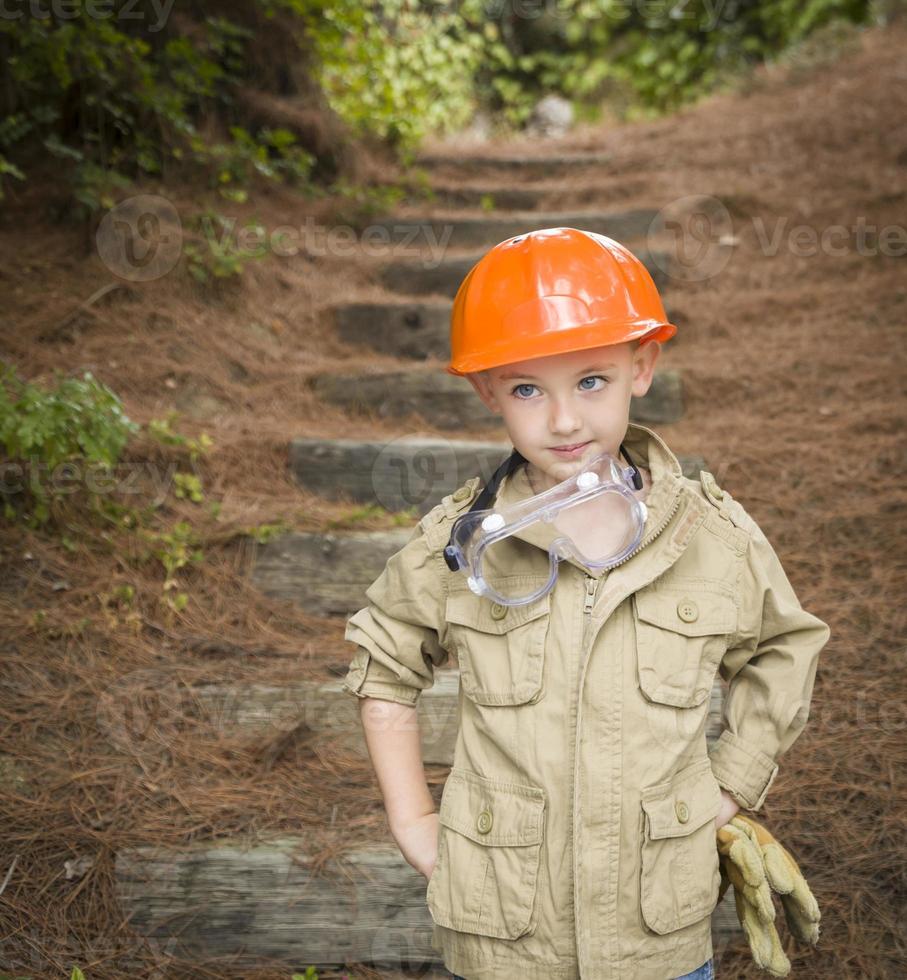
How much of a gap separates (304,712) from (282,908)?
1.88ft

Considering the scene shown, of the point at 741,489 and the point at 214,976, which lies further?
the point at 741,489

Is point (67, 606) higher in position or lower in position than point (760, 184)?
lower

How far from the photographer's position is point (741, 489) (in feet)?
11.1

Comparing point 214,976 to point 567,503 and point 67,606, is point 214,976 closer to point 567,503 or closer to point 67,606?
point 67,606

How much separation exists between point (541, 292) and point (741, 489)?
7.16 ft

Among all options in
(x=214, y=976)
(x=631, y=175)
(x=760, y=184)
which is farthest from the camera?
(x=631, y=175)

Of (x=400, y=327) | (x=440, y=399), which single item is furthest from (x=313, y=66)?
(x=440, y=399)

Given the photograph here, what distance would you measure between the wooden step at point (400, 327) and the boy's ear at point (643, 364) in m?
3.25

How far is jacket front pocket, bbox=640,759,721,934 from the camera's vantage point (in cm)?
137

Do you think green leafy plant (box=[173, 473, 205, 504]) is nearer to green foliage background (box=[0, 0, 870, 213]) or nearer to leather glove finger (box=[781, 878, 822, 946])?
green foliage background (box=[0, 0, 870, 213])

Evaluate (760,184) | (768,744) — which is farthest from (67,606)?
(760,184)

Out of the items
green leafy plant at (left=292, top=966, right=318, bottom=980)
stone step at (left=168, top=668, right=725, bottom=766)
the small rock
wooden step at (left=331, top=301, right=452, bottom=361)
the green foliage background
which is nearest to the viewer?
green leafy plant at (left=292, top=966, right=318, bottom=980)

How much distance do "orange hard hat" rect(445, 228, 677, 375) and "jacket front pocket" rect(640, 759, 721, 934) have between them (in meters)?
0.66

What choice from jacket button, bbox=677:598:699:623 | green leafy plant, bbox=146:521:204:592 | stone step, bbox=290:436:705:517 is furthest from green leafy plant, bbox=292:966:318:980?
stone step, bbox=290:436:705:517
